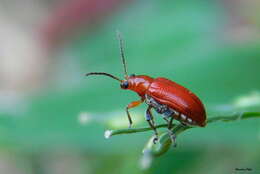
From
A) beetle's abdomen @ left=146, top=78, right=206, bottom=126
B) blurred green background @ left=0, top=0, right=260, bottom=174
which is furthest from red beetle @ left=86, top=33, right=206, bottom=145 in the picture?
blurred green background @ left=0, top=0, right=260, bottom=174

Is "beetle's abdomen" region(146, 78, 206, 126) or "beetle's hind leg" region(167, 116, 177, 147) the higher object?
"beetle's abdomen" region(146, 78, 206, 126)

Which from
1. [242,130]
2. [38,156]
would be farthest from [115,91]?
[38,156]

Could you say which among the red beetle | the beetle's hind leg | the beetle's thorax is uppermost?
the beetle's thorax

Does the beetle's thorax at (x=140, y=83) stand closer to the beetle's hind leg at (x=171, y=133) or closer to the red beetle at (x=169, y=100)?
the red beetle at (x=169, y=100)

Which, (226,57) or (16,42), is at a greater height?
(16,42)

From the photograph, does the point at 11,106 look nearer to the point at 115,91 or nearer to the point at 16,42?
the point at 115,91

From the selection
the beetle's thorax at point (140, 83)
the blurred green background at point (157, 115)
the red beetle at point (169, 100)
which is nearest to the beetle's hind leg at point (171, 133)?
the red beetle at point (169, 100)

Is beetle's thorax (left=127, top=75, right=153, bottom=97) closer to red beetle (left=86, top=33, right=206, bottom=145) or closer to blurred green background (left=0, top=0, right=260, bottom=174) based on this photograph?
red beetle (left=86, top=33, right=206, bottom=145)
